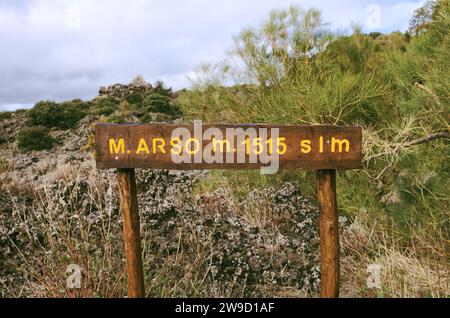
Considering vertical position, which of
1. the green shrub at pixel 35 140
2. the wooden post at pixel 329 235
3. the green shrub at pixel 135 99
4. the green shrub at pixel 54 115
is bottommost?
the wooden post at pixel 329 235

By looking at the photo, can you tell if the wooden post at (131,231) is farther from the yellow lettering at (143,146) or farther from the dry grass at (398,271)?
the dry grass at (398,271)

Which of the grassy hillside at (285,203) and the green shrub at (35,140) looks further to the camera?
the green shrub at (35,140)

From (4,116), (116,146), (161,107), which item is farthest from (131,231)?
(4,116)

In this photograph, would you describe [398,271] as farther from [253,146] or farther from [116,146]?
[116,146]

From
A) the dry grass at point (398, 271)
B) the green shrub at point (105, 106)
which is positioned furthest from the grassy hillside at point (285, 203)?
the green shrub at point (105, 106)

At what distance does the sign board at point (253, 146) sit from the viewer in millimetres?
3088

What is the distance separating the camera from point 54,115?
20.0 m

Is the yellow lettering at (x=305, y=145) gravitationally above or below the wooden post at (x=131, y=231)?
above

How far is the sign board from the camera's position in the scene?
3088 millimetres

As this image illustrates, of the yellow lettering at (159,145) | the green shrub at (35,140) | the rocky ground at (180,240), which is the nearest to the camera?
the yellow lettering at (159,145)

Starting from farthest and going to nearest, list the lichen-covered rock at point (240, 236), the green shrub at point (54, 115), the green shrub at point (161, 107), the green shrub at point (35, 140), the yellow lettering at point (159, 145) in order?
the green shrub at point (161, 107) → the green shrub at point (54, 115) → the green shrub at point (35, 140) → the lichen-covered rock at point (240, 236) → the yellow lettering at point (159, 145)

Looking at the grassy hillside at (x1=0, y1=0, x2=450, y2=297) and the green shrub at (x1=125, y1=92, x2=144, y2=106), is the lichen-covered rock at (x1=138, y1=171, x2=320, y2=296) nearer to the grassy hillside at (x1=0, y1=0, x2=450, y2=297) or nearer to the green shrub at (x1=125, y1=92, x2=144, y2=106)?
the grassy hillside at (x1=0, y1=0, x2=450, y2=297)

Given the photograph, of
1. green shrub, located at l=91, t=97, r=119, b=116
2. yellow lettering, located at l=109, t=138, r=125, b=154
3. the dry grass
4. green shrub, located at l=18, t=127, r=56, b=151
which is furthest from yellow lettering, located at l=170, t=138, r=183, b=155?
green shrub, located at l=91, t=97, r=119, b=116
